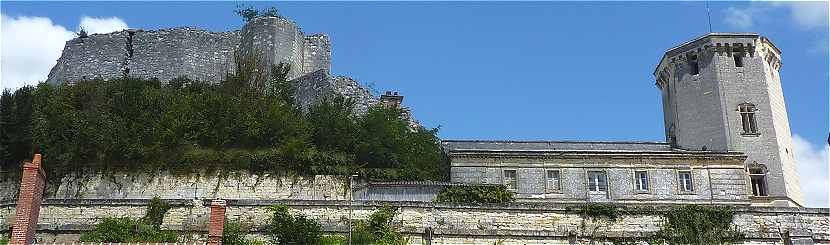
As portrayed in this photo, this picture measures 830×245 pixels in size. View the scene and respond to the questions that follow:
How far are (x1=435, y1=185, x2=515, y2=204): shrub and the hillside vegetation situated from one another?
1844 millimetres

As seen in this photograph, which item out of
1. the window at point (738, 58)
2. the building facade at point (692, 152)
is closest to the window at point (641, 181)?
the building facade at point (692, 152)

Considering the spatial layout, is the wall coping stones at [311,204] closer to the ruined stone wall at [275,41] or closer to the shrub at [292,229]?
the shrub at [292,229]

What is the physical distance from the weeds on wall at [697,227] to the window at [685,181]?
175 inches

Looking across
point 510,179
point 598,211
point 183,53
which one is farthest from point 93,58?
point 598,211

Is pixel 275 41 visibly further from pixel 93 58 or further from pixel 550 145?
pixel 550 145

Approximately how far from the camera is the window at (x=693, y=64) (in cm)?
3766

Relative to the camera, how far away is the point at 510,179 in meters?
31.0

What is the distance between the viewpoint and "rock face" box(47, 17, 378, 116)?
3784 centimetres

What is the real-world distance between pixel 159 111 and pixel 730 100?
22.1 metres

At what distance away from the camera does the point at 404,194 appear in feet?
92.4

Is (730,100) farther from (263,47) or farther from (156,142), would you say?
(156,142)

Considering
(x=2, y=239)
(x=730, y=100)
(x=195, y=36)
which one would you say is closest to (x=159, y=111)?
(x=2, y=239)

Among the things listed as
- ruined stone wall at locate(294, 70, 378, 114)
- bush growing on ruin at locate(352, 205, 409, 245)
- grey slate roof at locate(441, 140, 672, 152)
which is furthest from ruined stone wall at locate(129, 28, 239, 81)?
bush growing on ruin at locate(352, 205, 409, 245)

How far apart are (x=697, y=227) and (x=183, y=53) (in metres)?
22.7
